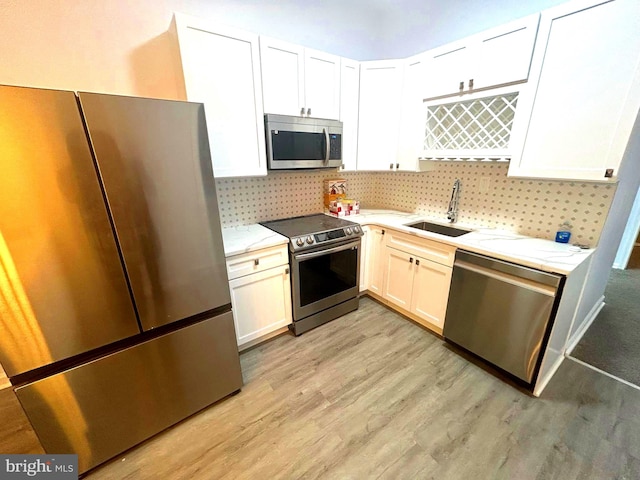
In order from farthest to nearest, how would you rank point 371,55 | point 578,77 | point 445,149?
point 371,55, point 445,149, point 578,77

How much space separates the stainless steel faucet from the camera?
2426 millimetres

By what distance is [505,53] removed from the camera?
1740 millimetres

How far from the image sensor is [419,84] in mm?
2262

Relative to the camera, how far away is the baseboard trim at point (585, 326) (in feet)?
6.97

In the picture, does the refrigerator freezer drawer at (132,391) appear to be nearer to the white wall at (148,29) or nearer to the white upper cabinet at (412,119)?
the white wall at (148,29)

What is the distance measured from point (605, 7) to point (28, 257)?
3007 mm

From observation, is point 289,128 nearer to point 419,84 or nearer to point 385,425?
→ point 419,84

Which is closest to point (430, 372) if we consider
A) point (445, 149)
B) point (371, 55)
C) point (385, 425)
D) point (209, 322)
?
point (385, 425)

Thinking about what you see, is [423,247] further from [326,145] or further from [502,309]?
[326,145]

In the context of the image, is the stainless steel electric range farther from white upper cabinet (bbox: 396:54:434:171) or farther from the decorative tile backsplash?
white upper cabinet (bbox: 396:54:434:171)

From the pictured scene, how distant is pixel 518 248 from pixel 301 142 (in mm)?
1805

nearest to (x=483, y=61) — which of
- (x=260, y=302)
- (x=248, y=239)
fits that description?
(x=248, y=239)

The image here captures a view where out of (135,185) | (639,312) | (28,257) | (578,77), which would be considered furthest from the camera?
(639,312)

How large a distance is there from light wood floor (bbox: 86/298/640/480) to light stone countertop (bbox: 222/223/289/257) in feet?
3.09
